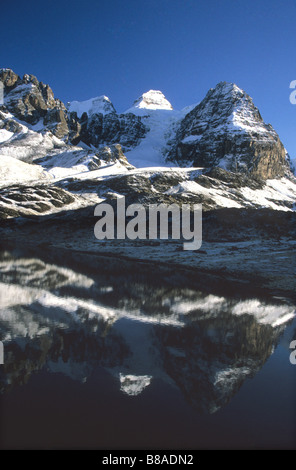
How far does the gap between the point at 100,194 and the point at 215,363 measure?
16269cm

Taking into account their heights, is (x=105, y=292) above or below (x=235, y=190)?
below

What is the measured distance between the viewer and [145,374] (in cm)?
1393

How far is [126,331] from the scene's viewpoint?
64.1ft

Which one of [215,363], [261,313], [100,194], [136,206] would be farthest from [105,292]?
[100,194]

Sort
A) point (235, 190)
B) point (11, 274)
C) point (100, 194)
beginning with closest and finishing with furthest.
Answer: point (11, 274) → point (100, 194) → point (235, 190)

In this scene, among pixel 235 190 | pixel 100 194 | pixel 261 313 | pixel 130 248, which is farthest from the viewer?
pixel 235 190

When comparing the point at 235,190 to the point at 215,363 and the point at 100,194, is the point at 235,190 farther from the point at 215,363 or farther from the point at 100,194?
the point at 215,363

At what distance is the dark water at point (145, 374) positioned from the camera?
10.0 meters

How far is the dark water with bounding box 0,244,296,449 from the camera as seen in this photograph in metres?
10.0

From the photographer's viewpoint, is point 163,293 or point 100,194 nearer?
point 163,293

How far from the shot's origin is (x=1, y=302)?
24.7 metres
